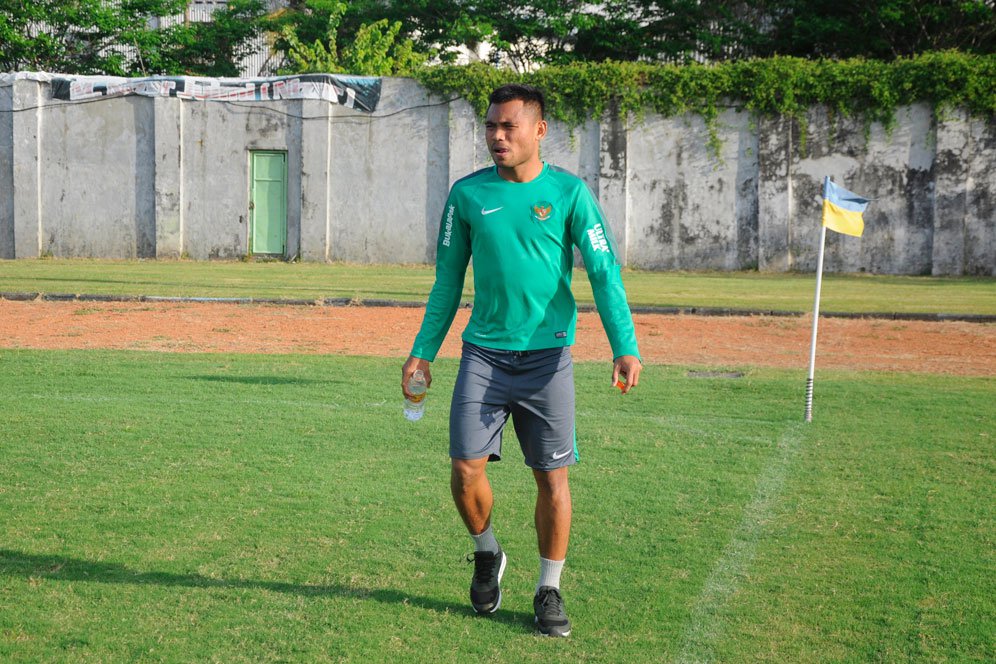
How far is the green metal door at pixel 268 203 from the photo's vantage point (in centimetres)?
3030

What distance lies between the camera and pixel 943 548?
18.6ft

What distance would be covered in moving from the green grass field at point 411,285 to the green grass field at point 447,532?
30.0 feet

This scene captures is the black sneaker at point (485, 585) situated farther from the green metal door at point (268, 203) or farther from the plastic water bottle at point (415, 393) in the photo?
the green metal door at point (268, 203)

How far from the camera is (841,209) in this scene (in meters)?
9.62

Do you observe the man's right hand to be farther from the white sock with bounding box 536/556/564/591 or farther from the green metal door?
the green metal door

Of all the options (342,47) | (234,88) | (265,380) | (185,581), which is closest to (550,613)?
(185,581)

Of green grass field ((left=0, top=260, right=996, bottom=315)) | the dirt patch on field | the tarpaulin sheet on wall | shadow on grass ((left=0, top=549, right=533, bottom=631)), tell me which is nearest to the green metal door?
green grass field ((left=0, top=260, right=996, bottom=315))

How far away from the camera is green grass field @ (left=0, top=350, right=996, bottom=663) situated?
14.3 ft

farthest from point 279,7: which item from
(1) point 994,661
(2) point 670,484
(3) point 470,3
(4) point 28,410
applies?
(1) point 994,661

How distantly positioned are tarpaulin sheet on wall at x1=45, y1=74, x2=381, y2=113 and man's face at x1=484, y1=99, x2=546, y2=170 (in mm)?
25951

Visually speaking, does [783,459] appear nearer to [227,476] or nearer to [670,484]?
[670,484]

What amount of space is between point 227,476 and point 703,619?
324cm

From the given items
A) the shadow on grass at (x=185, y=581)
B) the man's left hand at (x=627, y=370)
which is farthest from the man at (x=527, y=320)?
the shadow on grass at (x=185, y=581)

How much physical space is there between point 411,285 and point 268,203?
9.39 metres
